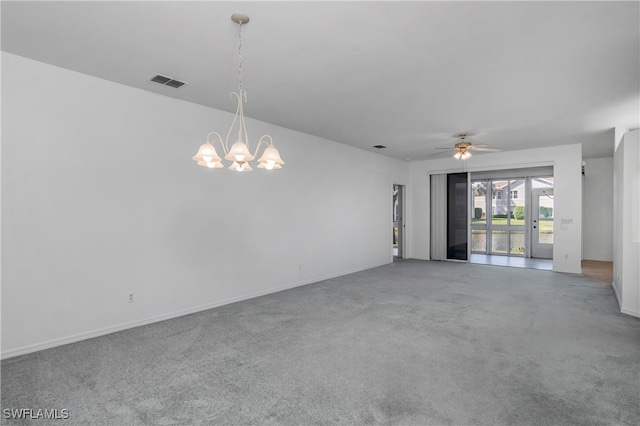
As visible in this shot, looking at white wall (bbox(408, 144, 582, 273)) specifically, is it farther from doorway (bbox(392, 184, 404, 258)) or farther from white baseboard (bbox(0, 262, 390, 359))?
white baseboard (bbox(0, 262, 390, 359))

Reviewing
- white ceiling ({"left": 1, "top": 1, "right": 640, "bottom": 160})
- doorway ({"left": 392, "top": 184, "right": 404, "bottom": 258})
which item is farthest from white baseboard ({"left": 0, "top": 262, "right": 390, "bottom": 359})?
doorway ({"left": 392, "top": 184, "right": 404, "bottom": 258})

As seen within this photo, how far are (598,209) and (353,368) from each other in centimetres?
953

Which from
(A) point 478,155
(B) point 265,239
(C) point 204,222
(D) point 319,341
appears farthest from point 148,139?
(A) point 478,155

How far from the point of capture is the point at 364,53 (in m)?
3.15

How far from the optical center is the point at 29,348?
3264 millimetres

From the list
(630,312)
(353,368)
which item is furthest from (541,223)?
(353,368)

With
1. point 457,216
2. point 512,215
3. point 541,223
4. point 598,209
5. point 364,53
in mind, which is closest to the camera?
point 364,53

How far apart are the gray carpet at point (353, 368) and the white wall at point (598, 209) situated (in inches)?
209

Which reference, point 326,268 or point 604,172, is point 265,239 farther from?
point 604,172

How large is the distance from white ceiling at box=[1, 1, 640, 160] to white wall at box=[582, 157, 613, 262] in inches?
174

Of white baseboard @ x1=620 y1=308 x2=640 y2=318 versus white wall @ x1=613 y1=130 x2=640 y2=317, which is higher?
white wall @ x1=613 y1=130 x2=640 y2=317

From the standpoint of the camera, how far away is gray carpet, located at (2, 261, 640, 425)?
2285mm

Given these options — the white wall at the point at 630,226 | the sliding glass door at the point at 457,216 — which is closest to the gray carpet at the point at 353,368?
the white wall at the point at 630,226

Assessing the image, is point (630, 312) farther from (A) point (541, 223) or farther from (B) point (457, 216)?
(A) point (541, 223)
